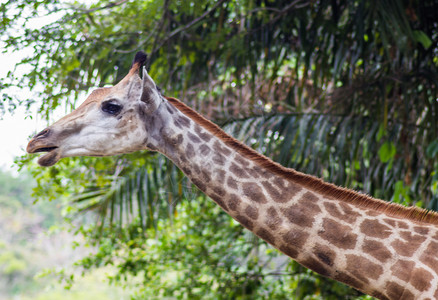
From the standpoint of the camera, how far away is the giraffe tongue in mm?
3340

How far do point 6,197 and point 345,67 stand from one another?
28.5m

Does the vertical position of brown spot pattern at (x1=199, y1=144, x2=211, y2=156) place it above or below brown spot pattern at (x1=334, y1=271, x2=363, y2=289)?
above

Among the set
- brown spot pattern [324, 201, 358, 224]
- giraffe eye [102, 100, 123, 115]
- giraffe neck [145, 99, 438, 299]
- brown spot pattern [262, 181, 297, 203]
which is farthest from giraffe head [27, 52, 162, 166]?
brown spot pattern [324, 201, 358, 224]

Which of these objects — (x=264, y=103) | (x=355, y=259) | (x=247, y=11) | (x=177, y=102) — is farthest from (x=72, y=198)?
(x=355, y=259)

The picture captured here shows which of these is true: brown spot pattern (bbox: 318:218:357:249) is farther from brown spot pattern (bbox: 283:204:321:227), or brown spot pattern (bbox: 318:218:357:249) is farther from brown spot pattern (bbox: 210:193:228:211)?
brown spot pattern (bbox: 210:193:228:211)

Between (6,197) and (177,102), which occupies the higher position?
(177,102)

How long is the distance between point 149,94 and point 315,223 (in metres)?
1.21

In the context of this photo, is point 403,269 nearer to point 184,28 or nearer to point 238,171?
point 238,171

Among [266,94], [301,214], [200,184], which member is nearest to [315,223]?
[301,214]

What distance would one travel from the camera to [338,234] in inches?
127

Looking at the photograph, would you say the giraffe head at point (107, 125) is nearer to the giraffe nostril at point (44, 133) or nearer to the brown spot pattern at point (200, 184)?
the giraffe nostril at point (44, 133)

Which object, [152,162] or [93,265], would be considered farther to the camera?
[93,265]

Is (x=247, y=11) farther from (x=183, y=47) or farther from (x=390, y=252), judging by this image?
(x=390, y=252)

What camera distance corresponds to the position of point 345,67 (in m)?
7.21
